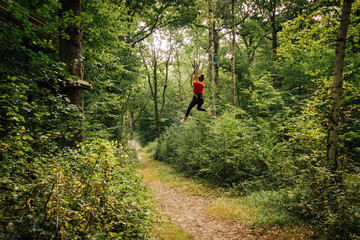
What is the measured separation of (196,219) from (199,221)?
20cm


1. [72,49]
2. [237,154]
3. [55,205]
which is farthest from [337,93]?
[72,49]

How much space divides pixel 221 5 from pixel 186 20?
3372mm

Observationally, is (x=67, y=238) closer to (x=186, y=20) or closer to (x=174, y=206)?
(x=174, y=206)

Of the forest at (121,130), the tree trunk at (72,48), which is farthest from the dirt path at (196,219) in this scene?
the tree trunk at (72,48)

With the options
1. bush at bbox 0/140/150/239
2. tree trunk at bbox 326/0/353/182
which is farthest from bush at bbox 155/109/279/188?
bush at bbox 0/140/150/239

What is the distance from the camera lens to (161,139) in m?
20.5

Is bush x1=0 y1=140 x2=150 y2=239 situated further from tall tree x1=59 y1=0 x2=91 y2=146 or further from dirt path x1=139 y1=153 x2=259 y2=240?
tall tree x1=59 y1=0 x2=91 y2=146

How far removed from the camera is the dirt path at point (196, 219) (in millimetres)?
5325

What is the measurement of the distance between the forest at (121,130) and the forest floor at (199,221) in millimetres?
796

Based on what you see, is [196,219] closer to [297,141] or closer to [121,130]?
[297,141]

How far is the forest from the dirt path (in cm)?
153

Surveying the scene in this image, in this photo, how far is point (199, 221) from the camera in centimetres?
632

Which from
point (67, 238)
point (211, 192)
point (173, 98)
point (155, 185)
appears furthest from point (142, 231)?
point (173, 98)

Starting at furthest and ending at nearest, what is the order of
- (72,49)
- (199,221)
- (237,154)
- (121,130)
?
(121,130)
(237,154)
(199,221)
(72,49)
